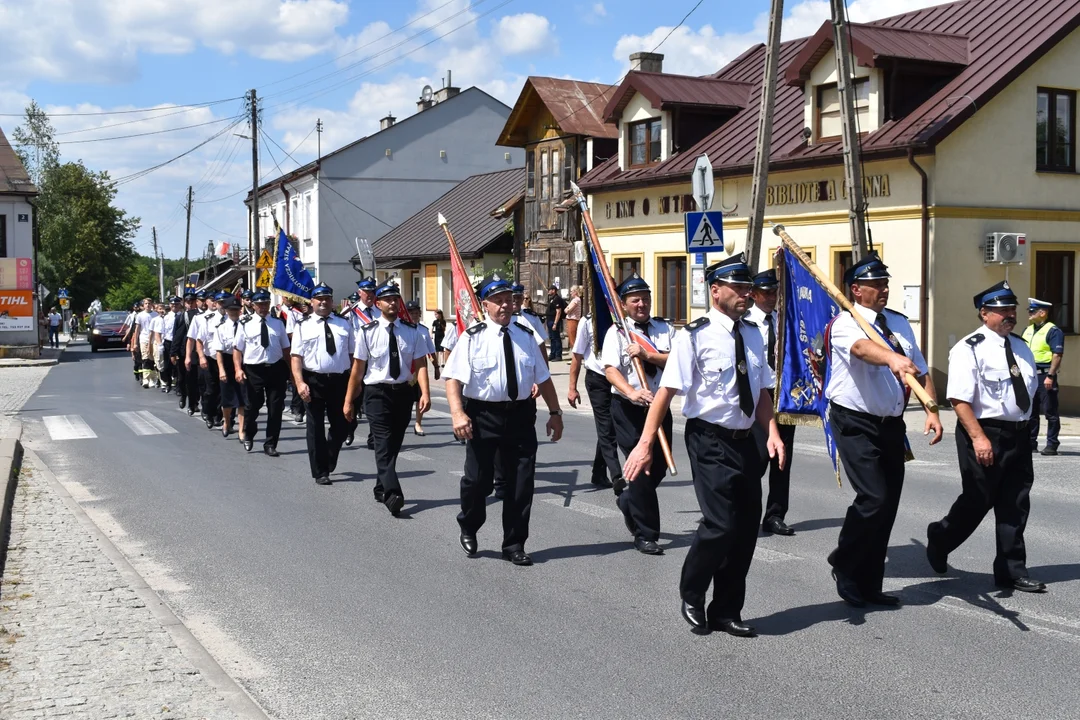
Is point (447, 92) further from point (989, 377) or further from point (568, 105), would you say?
point (989, 377)

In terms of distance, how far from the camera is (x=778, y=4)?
1759cm

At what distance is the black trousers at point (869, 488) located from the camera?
646 centimetres

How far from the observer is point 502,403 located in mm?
7891

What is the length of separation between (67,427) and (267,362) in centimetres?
524

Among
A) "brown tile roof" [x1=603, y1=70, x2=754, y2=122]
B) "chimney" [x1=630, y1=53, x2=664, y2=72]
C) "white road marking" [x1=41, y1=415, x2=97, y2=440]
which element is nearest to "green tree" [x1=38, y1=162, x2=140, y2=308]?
"chimney" [x1=630, y1=53, x2=664, y2=72]

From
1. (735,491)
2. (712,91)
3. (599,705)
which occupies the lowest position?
(599,705)

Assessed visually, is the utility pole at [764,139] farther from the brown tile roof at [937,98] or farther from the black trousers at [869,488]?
the black trousers at [869,488]

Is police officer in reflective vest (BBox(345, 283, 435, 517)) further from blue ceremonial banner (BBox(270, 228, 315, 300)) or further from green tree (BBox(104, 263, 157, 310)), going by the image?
green tree (BBox(104, 263, 157, 310))

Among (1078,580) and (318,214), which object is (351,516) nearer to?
(1078,580)

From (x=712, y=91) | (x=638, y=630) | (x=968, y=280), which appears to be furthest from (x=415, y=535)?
(x=712, y=91)

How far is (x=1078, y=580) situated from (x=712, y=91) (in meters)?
22.8

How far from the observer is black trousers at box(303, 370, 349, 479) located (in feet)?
37.6

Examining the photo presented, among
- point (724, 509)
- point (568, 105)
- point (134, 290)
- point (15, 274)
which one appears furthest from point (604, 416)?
point (134, 290)

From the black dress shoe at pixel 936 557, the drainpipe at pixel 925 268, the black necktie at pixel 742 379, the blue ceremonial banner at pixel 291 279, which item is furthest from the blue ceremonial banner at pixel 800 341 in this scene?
the drainpipe at pixel 925 268
